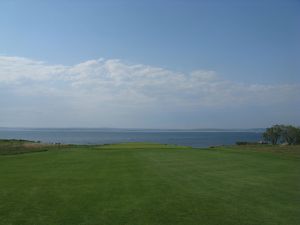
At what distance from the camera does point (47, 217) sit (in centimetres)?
1246

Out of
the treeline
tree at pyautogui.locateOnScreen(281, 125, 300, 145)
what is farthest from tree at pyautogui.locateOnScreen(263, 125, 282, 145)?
tree at pyautogui.locateOnScreen(281, 125, 300, 145)

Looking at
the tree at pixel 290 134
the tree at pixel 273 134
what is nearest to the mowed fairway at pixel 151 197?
the tree at pixel 290 134

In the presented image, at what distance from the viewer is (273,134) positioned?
3880 inches

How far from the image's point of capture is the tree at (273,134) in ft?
315

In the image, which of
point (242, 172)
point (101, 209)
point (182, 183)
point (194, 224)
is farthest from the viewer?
point (242, 172)

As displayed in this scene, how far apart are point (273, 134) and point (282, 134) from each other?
444 cm

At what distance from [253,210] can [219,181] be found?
6.54 meters

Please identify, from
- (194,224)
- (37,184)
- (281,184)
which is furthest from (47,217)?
(281,184)

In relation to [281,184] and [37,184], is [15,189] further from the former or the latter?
[281,184]

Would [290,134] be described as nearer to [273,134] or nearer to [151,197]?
[273,134]

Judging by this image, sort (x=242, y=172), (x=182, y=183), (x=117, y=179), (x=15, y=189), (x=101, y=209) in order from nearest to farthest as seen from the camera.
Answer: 1. (x=101, y=209)
2. (x=15, y=189)
3. (x=182, y=183)
4. (x=117, y=179)
5. (x=242, y=172)

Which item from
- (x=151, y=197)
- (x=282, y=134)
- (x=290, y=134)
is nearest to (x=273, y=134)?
(x=282, y=134)

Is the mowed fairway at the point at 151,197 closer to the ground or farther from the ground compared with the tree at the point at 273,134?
closer to the ground

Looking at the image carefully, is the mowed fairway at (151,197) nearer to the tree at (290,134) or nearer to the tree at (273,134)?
the tree at (290,134)
